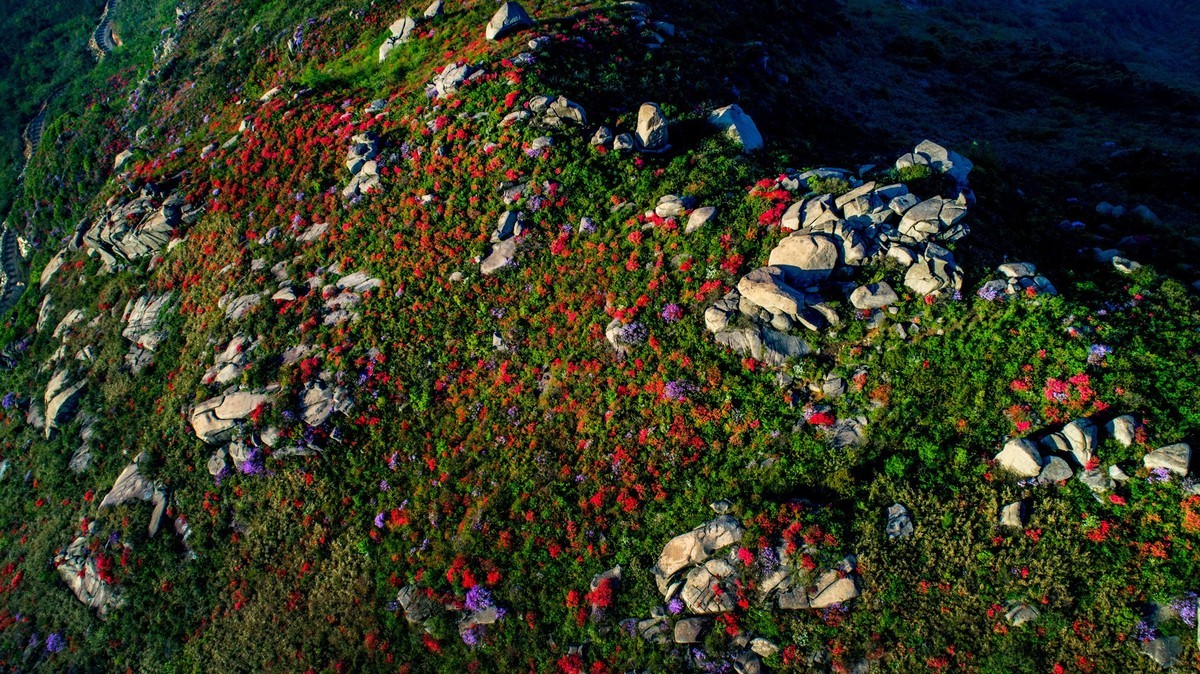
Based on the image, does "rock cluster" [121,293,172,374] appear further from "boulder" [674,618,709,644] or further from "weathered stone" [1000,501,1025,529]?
"weathered stone" [1000,501,1025,529]

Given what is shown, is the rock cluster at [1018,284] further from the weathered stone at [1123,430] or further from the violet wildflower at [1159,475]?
the violet wildflower at [1159,475]

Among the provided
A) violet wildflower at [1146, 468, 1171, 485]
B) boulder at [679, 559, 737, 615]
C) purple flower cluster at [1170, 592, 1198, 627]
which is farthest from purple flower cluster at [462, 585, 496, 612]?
violet wildflower at [1146, 468, 1171, 485]

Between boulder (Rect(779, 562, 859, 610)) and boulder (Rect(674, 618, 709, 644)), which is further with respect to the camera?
boulder (Rect(674, 618, 709, 644))

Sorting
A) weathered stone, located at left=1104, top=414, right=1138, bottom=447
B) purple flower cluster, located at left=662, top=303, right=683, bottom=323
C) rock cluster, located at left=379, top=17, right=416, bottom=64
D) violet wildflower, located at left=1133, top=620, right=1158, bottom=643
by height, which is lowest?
violet wildflower, located at left=1133, top=620, right=1158, bottom=643

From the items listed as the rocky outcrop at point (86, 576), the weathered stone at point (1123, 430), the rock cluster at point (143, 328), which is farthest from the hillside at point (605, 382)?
the rocky outcrop at point (86, 576)

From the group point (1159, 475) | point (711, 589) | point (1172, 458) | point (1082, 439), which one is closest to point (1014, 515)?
point (1082, 439)

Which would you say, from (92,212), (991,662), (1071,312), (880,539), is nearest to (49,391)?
(92,212)

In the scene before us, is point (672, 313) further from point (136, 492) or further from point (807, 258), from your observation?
point (136, 492)
